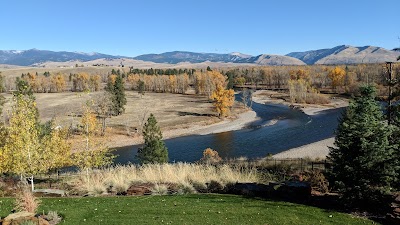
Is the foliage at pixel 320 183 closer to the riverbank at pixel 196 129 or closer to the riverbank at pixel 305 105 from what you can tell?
the riverbank at pixel 196 129

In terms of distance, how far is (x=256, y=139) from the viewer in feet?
215

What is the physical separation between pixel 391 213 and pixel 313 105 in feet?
329

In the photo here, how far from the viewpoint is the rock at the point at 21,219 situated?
37.0 feet

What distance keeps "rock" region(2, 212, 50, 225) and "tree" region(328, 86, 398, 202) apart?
34.8 ft

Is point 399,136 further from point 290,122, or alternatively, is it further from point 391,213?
point 290,122

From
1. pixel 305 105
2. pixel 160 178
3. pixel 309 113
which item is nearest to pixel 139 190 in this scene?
pixel 160 178

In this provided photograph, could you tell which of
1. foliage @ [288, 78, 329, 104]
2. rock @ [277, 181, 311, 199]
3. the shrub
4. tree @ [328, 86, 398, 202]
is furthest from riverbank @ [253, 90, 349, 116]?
the shrub

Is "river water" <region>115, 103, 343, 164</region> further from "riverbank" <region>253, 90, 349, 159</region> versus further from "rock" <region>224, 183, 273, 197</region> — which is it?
"rock" <region>224, 183, 273, 197</region>

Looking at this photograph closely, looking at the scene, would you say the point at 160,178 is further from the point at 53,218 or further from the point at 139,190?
the point at 53,218

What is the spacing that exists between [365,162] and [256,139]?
5204 cm

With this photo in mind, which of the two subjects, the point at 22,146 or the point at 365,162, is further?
the point at 22,146

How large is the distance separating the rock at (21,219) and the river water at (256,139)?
128 feet

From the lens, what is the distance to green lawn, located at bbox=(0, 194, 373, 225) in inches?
490

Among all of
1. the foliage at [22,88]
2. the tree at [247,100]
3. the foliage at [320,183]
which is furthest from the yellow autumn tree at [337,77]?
the foliage at [320,183]
